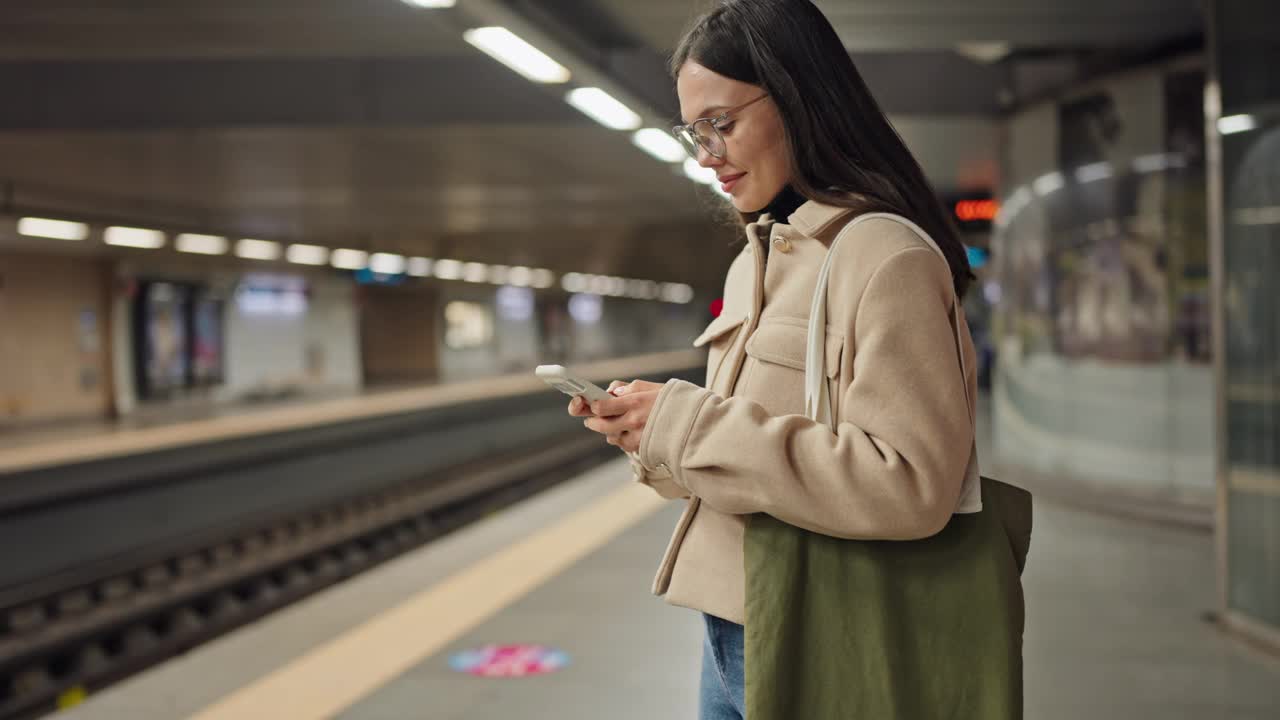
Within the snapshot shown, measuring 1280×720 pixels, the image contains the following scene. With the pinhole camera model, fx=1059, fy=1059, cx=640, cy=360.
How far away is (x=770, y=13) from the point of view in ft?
4.06

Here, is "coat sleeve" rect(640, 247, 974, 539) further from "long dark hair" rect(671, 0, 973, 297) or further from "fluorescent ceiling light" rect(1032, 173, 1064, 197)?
"fluorescent ceiling light" rect(1032, 173, 1064, 197)

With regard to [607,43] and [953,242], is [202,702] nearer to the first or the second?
[953,242]

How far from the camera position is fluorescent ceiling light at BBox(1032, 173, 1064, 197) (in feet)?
27.5

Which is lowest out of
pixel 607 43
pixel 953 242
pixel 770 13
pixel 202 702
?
pixel 202 702

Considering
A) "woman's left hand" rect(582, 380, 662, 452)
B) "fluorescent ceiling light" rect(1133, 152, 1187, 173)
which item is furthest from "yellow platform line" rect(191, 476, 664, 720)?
"fluorescent ceiling light" rect(1133, 152, 1187, 173)

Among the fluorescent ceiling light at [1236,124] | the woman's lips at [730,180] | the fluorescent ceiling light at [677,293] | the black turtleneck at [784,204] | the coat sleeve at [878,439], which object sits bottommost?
the coat sleeve at [878,439]

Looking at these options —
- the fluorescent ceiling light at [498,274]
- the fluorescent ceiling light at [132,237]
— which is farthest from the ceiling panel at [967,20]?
the fluorescent ceiling light at [498,274]

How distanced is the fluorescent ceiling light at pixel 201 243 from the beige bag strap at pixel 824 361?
51.4ft

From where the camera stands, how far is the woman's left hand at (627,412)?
121cm

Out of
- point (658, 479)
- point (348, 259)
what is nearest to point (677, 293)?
point (348, 259)

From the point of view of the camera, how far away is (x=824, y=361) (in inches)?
46.8

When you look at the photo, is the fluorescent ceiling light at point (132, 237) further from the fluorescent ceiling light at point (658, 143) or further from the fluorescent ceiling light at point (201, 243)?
the fluorescent ceiling light at point (658, 143)

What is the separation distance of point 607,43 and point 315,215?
979cm

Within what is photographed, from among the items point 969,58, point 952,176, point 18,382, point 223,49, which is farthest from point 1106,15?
point 18,382
